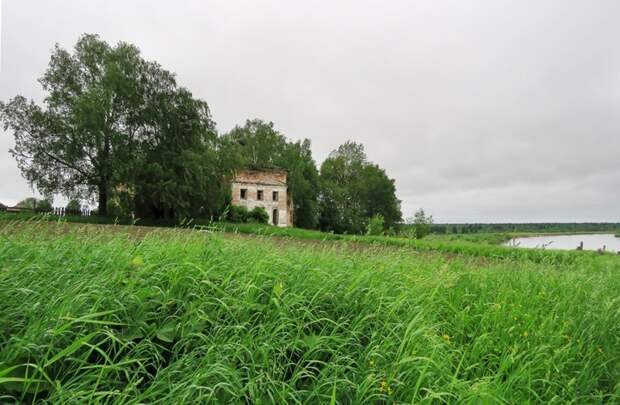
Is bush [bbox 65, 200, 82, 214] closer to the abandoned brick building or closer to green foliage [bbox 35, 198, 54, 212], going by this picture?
green foliage [bbox 35, 198, 54, 212]

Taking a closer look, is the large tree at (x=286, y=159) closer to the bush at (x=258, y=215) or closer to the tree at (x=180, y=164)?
the bush at (x=258, y=215)

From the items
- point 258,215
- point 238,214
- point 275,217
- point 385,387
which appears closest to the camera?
point 385,387

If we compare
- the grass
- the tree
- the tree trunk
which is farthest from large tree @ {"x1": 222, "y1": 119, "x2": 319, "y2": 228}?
the grass

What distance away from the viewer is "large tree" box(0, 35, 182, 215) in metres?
23.7

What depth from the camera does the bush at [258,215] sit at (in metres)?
35.8

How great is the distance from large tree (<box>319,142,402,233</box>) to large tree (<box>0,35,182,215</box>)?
114ft

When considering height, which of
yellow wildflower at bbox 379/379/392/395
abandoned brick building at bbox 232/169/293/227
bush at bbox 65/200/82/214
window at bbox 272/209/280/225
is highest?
abandoned brick building at bbox 232/169/293/227

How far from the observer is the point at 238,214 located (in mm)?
33906

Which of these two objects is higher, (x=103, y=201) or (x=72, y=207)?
(x=103, y=201)

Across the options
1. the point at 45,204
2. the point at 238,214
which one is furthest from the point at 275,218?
the point at 45,204

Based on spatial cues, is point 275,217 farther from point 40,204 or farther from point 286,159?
point 40,204

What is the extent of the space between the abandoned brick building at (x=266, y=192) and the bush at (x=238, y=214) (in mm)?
2842

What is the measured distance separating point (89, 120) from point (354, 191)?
4359 cm

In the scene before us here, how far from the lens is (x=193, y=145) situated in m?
26.7
